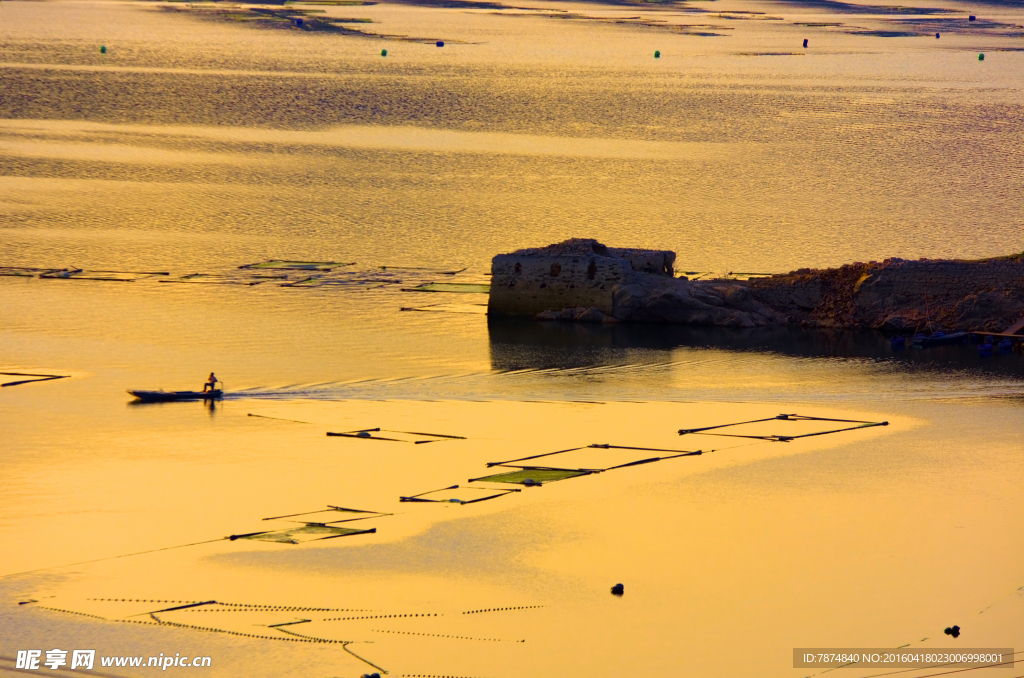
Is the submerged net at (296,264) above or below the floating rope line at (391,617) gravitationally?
above

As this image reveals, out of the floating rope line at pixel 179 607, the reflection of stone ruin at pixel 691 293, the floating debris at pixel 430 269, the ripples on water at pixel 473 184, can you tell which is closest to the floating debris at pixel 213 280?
the ripples on water at pixel 473 184

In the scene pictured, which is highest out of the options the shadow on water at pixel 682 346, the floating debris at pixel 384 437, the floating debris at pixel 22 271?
the floating debris at pixel 22 271

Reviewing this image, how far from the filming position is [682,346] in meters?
39.9

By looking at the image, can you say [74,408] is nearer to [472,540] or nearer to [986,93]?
[472,540]

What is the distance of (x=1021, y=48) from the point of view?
14362cm

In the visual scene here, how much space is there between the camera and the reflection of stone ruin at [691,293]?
41281 mm

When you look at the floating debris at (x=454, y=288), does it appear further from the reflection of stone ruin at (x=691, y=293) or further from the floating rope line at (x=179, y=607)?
the floating rope line at (x=179, y=607)

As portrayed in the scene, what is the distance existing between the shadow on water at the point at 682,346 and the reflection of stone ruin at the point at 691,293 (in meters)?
0.43

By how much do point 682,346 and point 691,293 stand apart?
9.38 feet

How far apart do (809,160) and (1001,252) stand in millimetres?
26663

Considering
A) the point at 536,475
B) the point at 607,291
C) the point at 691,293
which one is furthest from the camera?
the point at 691,293

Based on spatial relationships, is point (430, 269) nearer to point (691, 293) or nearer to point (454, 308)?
point (454, 308)

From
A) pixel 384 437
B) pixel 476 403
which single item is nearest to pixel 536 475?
pixel 384 437

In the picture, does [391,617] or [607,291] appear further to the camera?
[607,291]
